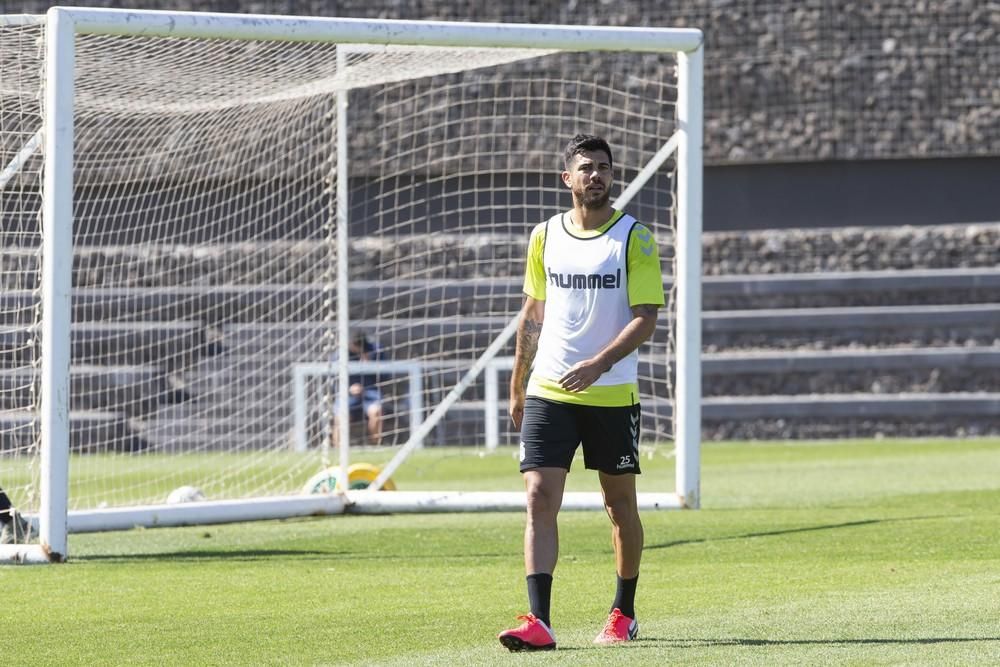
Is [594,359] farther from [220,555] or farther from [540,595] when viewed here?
[220,555]

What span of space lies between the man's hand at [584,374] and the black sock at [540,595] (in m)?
0.64

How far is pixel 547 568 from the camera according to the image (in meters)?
5.91

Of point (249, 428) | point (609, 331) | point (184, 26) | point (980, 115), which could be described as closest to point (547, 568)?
point (609, 331)

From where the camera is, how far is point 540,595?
582 cm

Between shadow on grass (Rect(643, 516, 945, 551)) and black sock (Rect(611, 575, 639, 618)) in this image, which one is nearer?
black sock (Rect(611, 575, 639, 618))

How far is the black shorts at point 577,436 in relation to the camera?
6062 millimetres

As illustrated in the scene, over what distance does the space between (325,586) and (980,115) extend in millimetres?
16784

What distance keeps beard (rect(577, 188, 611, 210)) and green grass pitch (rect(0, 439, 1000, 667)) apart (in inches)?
58.9

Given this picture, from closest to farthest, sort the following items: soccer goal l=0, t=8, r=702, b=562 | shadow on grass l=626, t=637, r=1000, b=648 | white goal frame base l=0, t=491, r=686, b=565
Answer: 1. shadow on grass l=626, t=637, r=1000, b=648
2. soccer goal l=0, t=8, r=702, b=562
3. white goal frame base l=0, t=491, r=686, b=565

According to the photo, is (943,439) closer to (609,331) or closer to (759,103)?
(759,103)

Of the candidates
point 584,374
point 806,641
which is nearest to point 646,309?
point 584,374

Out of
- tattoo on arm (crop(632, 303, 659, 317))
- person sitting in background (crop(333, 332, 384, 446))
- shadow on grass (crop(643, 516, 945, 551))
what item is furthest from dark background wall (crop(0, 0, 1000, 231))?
tattoo on arm (crop(632, 303, 659, 317))

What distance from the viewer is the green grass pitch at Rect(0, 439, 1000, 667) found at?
18.9 feet

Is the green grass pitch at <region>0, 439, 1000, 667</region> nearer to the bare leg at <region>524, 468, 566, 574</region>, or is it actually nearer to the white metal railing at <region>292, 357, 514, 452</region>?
the bare leg at <region>524, 468, 566, 574</region>
